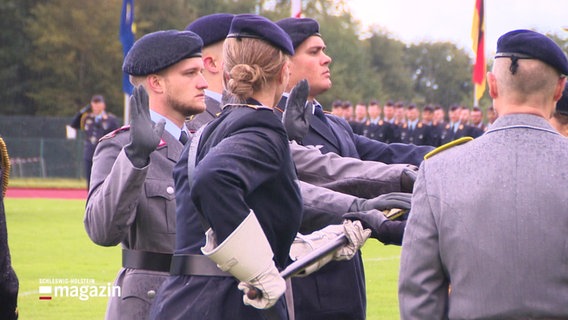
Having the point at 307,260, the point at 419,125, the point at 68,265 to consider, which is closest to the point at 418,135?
the point at 419,125

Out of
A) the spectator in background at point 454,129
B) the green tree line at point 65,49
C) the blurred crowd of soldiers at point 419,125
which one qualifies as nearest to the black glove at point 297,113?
the spectator in background at point 454,129

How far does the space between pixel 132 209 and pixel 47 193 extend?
90.7ft

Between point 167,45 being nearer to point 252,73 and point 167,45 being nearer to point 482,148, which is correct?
point 252,73

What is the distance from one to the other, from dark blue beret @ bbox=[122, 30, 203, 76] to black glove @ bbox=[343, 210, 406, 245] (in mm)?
1333

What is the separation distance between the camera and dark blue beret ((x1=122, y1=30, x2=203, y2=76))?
5.30m

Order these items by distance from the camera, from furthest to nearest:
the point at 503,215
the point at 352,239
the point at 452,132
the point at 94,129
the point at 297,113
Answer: the point at 452,132, the point at 94,129, the point at 297,113, the point at 352,239, the point at 503,215

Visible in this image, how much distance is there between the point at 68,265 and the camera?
13.6 meters

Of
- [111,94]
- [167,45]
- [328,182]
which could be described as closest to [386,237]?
[328,182]

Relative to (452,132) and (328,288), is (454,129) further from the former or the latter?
(328,288)

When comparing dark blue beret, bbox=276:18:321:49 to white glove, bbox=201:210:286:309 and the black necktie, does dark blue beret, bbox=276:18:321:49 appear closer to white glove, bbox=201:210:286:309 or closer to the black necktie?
the black necktie

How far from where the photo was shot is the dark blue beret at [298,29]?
5.94m

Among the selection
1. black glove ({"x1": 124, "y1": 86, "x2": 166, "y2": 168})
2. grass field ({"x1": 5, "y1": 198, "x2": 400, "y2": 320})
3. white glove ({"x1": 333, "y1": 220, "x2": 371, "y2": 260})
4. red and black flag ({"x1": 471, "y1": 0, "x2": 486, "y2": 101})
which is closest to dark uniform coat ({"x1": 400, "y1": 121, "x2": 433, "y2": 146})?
red and black flag ({"x1": 471, "y1": 0, "x2": 486, "y2": 101})

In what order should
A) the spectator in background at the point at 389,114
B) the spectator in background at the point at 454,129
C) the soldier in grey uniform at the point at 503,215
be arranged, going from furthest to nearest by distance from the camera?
the spectator in background at the point at 389,114 < the spectator in background at the point at 454,129 < the soldier in grey uniform at the point at 503,215

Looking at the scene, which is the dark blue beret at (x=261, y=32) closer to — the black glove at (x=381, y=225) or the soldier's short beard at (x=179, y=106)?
the black glove at (x=381, y=225)
